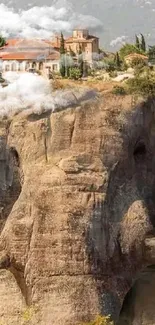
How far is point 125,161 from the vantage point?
79.8ft

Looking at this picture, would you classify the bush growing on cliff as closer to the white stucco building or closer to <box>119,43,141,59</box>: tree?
the white stucco building

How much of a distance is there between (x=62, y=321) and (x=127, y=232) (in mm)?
3602

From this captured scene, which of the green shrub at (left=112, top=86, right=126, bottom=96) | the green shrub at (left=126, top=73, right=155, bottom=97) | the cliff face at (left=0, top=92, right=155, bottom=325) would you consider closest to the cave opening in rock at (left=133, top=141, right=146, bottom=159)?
the cliff face at (left=0, top=92, right=155, bottom=325)

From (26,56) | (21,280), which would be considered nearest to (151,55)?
(26,56)

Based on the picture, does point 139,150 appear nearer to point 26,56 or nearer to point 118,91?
point 118,91

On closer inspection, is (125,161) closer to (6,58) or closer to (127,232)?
(127,232)

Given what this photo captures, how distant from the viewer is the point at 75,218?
23125 millimetres

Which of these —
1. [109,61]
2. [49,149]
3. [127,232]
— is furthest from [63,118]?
[109,61]

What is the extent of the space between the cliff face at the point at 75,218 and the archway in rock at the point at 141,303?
223cm

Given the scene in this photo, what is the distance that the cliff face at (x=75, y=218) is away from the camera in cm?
2298

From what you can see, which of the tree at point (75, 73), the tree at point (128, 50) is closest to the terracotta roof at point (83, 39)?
the tree at point (128, 50)

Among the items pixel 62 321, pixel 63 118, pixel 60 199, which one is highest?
pixel 63 118

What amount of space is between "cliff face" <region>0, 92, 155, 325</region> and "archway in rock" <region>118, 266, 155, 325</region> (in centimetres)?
223

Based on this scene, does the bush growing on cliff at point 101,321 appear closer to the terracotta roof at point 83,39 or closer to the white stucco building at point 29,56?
the white stucco building at point 29,56
